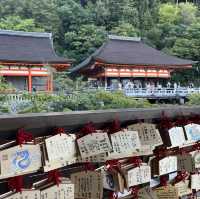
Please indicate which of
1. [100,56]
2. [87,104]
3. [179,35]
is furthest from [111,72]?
[179,35]

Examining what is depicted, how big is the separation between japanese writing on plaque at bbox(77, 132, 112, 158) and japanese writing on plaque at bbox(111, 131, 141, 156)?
82 millimetres

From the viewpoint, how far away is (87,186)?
61.2 inches

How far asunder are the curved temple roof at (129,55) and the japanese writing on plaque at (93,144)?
21834 mm

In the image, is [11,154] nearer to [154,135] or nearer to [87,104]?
[154,135]

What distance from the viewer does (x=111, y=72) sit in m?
23.9

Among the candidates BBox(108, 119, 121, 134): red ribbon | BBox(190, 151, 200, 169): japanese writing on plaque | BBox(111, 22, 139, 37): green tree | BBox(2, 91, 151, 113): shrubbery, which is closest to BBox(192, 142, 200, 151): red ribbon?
BBox(190, 151, 200, 169): japanese writing on plaque

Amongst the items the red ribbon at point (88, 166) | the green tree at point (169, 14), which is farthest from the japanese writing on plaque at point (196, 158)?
the green tree at point (169, 14)

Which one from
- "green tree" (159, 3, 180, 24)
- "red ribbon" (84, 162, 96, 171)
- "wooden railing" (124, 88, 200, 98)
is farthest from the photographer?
"green tree" (159, 3, 180, 24)

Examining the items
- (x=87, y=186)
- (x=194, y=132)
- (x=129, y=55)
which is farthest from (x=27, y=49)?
(x=87, y=186)

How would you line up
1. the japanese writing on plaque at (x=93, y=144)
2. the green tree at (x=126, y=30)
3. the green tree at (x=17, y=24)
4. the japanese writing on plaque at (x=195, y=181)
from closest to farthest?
the japanese writing on plaque at (x=93, y=144) < the japanese writing on plaque at (x=195, y=181) < the green tree at (x=17, y=24) < the green tree at (x=126, y=30)

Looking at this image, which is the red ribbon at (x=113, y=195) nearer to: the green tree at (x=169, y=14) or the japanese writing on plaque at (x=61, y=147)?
the japanese writing on plaque at (x=61, y=147)

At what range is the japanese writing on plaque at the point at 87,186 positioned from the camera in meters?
1.55

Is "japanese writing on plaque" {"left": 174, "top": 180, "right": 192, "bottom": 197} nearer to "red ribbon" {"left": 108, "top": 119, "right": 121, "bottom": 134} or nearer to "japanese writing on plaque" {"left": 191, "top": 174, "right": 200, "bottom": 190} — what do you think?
"japanese writing on plaque" {"left": 191, "top": 174, "right": 200, "bottom": 190}

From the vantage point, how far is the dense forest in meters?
33.3
